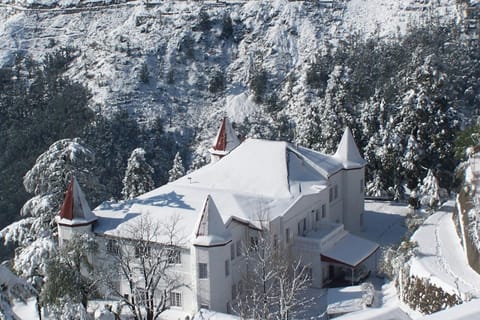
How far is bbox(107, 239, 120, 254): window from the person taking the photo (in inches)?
1241

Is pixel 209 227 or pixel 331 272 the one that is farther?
pixel 331 272

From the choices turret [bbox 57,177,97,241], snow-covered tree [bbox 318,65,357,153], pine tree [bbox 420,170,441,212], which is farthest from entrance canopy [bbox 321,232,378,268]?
snow-covered tree [bbox 318,65,357,153]

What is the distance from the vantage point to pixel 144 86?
95.9m

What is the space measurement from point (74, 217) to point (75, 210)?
342 millimetres

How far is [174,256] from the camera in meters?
30.2

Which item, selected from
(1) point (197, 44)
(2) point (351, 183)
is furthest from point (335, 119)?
(1) point (197, 44)

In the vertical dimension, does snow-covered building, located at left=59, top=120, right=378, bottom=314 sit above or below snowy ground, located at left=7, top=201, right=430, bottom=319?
above

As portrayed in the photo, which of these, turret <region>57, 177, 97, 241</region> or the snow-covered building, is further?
turret <region>57, 177, 97, 241</region>

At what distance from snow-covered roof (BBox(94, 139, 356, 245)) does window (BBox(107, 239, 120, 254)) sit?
1.46 ft

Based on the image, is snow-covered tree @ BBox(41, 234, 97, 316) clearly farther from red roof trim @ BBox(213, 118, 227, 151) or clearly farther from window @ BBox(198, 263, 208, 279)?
red roof trim @ BBox(213, 118, 227, 151)

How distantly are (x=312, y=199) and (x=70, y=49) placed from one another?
81244mm

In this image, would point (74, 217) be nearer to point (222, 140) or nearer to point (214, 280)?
point (214, 280)

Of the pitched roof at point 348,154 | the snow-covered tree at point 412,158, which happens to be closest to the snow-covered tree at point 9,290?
the pitched roof at point 348,154

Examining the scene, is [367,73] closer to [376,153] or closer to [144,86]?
[144,86]
